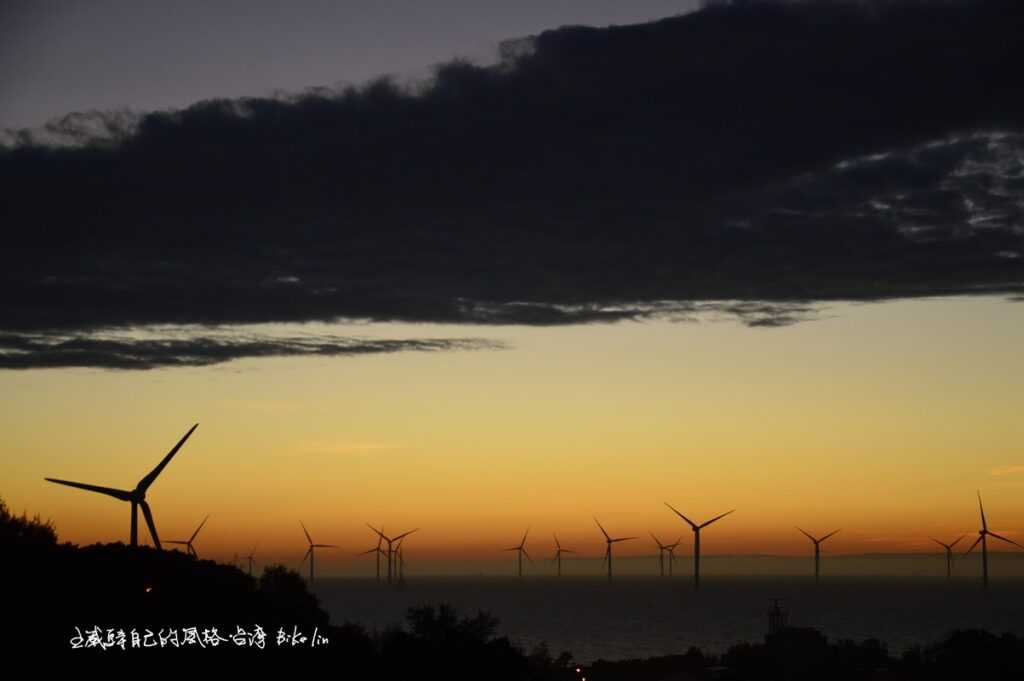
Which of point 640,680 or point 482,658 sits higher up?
point 482,658

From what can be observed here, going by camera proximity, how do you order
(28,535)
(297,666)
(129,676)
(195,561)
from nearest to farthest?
(129,676), (297,666), (195,561), (28,535)

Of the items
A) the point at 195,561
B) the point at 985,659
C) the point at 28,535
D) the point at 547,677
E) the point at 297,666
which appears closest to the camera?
the point at 297,666

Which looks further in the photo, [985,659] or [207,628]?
[985,659]

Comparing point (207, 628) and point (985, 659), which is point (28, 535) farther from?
point (985, 659)

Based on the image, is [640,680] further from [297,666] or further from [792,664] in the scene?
[297,666]

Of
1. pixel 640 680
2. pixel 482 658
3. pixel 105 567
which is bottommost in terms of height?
pixel 640 680

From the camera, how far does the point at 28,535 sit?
8975cm

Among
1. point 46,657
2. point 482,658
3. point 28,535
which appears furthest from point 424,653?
point 28,535

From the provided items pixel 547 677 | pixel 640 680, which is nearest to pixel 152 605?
pixel 547 677

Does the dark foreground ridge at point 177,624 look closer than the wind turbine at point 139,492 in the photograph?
Yes

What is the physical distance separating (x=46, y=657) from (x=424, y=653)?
76.5 ft

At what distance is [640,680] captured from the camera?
125 m

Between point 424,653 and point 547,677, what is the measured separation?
989 inches

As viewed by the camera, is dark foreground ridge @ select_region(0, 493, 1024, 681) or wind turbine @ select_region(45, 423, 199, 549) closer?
dark foreground ridge @ select_region(0, 493, 1024, 681)
